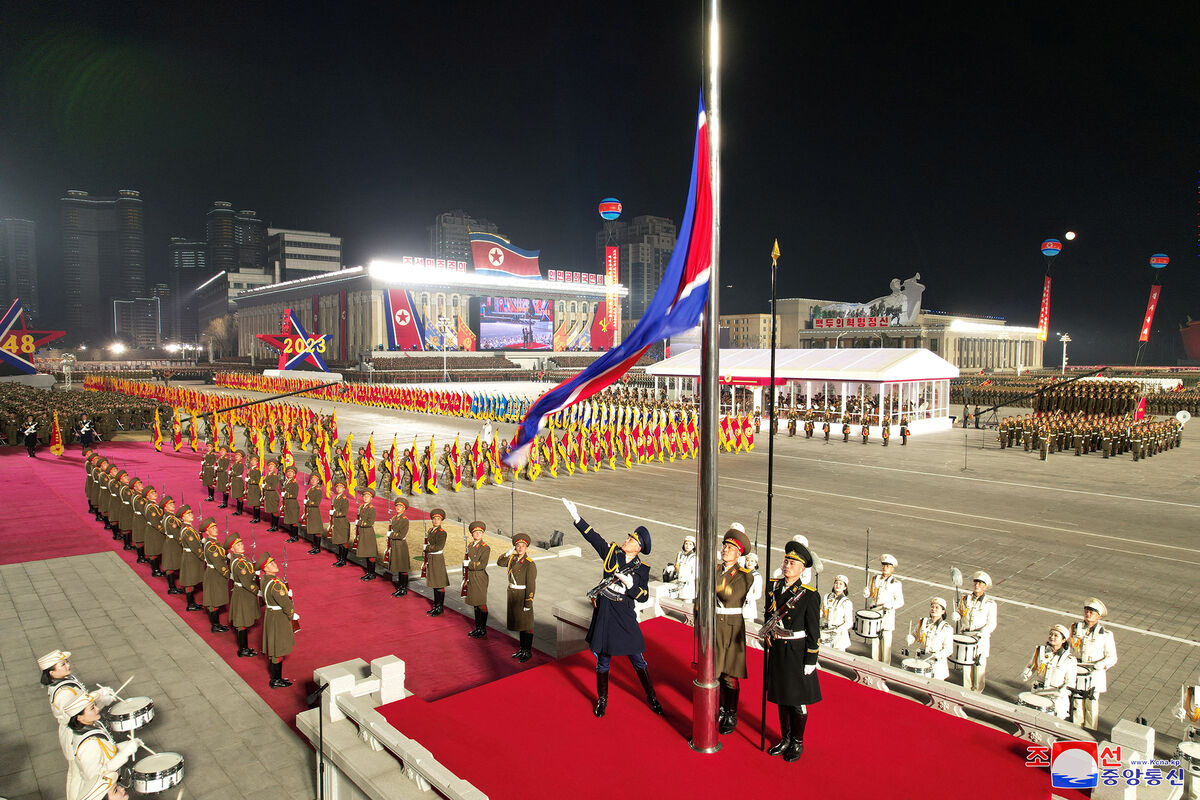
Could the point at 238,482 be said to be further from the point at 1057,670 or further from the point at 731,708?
the point at 1057,670

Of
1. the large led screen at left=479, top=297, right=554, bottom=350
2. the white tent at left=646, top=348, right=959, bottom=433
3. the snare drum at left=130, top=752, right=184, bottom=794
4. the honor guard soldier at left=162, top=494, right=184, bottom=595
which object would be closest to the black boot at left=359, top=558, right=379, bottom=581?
the honor guard soldier at left=162, top=494, right=184, bottom=595

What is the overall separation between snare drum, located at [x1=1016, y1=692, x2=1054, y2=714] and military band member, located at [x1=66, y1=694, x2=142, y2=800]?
25.3 feet

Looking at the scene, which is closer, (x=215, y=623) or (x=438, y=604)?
(x=215, y=623)

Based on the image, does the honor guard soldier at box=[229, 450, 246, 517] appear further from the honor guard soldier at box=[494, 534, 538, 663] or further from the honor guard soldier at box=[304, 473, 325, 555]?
the honor guard soldier at box=[494, 534, 538, 663]

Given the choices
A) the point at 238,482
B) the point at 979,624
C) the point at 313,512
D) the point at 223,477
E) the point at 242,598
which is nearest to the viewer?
the point at 979,624

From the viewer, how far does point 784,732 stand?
5.20 metres

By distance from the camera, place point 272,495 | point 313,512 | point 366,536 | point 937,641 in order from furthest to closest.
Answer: point 272,495, point 313,512, point 366,536, point 937,641

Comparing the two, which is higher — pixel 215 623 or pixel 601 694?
pixel 601 694

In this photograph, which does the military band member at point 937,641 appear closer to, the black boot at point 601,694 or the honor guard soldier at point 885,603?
the honor guard soldier at point 885,603

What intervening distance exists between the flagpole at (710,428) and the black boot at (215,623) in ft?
24.4

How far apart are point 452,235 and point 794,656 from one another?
582 feet

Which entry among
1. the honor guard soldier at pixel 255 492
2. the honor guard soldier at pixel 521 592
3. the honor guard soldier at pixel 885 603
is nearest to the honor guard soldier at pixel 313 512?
the honor guard soldier at pixel 255 492

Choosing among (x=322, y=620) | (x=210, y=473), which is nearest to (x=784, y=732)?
(x=322, y=620)

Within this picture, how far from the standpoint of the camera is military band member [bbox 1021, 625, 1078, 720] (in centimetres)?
656
